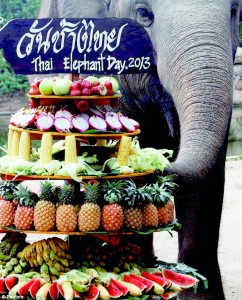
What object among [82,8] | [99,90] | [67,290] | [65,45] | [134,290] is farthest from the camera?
[82,8]

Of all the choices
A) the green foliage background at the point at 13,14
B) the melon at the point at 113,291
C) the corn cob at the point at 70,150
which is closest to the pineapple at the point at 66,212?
the corn cob at the point at 70,150

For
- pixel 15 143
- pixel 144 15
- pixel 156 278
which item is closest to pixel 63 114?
pixel 15 143

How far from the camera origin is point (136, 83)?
7324mm

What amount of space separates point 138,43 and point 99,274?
1293mm

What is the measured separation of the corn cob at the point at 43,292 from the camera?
4.76 meters

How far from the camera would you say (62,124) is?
4953mm

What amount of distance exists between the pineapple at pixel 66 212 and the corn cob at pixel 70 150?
0.13m

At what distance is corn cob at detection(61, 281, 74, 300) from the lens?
471 centimetres

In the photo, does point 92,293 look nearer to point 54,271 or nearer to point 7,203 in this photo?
point 54,271

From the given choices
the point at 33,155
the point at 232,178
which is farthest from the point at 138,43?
the point at 232,178

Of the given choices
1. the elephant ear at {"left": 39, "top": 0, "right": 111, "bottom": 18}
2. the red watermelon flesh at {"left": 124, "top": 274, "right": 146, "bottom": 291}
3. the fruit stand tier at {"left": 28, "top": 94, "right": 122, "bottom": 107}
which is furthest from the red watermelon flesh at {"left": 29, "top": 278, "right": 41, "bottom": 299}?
the elephant ear at {"left": 39, "top": 0, "right": 111, "bottom": 18}

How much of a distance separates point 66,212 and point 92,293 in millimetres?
415

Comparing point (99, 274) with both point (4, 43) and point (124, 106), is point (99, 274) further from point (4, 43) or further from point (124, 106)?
point (124, 106)

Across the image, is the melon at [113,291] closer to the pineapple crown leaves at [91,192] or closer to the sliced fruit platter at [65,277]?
the sliced fruit platter at [65,277]
